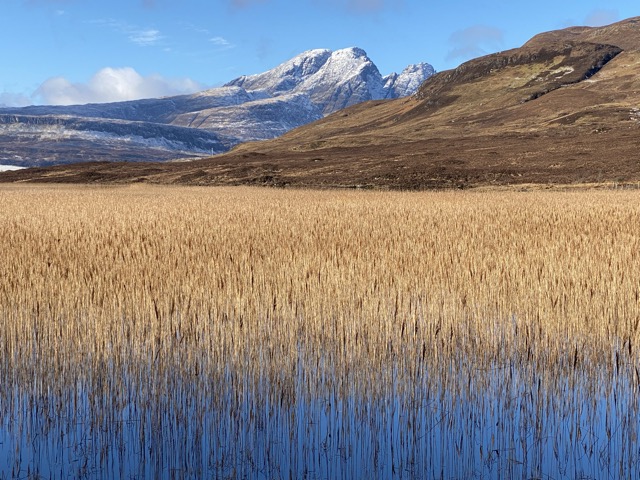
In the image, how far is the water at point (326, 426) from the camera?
4438mm

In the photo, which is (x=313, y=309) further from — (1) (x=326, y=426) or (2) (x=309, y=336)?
(1) (x=326, y=426)

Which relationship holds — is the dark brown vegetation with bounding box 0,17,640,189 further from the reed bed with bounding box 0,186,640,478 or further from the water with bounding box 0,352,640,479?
the water with bounding box 0,352,640,479

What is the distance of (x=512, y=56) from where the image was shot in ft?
523

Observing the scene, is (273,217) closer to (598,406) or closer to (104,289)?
(104,289)

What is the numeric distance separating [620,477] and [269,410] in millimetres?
2447

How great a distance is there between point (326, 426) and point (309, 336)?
2159 millimetres

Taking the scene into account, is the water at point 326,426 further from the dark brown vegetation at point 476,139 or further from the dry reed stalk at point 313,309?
the dark brown vegetation at point 476,139

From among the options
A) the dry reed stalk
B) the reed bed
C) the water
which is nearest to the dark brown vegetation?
the dry reed stalk

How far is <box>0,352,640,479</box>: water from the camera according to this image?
4.44 m

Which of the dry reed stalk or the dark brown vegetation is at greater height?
the dark brown vegetation

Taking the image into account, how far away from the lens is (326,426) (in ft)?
16.4

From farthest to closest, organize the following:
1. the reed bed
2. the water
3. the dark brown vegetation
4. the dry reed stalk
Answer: the dark brown vegetation → the dry reed stalk → the reed bed → the water

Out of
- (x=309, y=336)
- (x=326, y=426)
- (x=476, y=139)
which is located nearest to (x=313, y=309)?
(x=309, y=336)

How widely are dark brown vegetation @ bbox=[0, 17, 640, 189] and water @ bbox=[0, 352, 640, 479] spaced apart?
41227 mm
